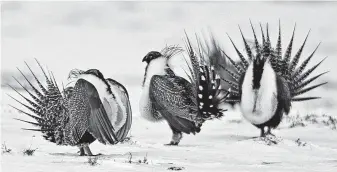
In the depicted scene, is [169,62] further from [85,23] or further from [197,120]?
[85,23]

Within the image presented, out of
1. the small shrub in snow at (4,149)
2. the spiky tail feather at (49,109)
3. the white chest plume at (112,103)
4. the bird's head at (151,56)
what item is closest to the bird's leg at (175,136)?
the white chest plume at (112,103)

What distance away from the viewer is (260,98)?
9.91 ft

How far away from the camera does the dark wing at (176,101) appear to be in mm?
2938

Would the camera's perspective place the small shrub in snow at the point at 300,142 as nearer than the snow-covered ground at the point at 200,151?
No

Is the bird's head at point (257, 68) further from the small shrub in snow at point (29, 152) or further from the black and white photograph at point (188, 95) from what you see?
the small shrub in snow at point (29, 152)

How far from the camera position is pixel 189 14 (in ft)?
10.2

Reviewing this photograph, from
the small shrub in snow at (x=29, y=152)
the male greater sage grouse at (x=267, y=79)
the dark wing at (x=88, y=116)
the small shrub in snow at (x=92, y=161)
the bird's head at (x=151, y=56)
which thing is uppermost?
the bird's head at (x=151, y=56)

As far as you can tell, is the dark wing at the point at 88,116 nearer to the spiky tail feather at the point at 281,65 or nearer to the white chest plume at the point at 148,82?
the white chest plume at the point at 148,82

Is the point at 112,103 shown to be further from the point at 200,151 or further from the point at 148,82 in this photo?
the point at 200,151

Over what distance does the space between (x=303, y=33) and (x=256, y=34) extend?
0.22 meters

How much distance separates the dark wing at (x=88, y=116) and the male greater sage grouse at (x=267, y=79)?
0.61 meters

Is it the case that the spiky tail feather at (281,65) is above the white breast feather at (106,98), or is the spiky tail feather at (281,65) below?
above

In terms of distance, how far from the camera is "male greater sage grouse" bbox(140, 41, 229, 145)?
2.92 meters

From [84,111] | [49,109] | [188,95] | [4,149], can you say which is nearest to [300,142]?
[188,95]
